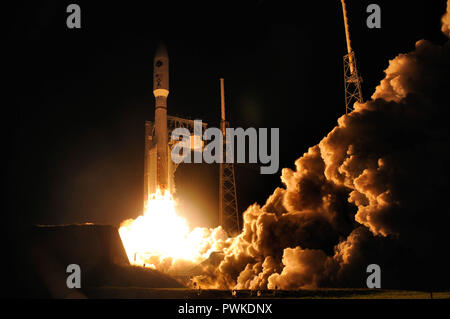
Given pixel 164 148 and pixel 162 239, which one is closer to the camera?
pixel 164 148

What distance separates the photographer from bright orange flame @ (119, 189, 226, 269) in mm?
40509

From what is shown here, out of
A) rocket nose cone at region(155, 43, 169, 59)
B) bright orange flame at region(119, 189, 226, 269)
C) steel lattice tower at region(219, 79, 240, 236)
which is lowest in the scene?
bright orange flame at region(119, 189, 226, 269)

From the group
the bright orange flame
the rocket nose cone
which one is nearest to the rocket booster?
the rocket nose cone

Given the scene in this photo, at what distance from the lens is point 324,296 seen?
68.7 ft

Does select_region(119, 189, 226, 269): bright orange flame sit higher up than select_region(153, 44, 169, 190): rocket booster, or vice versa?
select_region(153, 44, 169, 190): rocket booster

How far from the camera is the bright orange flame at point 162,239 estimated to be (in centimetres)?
4051

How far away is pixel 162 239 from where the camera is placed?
4156 cm

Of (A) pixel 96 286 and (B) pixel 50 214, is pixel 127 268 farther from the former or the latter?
(B) pixel 50 214

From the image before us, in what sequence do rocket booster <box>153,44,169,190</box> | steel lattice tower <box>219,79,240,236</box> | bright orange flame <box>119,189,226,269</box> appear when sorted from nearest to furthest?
1. bright orange flame <box>119,189,226,269</box>
2. rocket booster <box>153,44,169,190</box>
3. steel lattice tower <box>219,79,240,236</box>

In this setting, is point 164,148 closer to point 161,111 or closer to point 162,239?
point 161,111

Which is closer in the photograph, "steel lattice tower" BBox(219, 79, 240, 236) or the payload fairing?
the payload fairing

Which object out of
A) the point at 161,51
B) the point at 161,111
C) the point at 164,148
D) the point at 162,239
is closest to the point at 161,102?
the point at 161,111

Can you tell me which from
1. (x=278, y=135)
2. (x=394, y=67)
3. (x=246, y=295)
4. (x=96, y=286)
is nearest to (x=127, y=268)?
(x=96, y=286)

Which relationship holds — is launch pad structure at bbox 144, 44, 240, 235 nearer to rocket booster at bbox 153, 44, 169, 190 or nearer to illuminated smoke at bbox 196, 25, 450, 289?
rocket booster at bbox 153, 44, 169, 190
